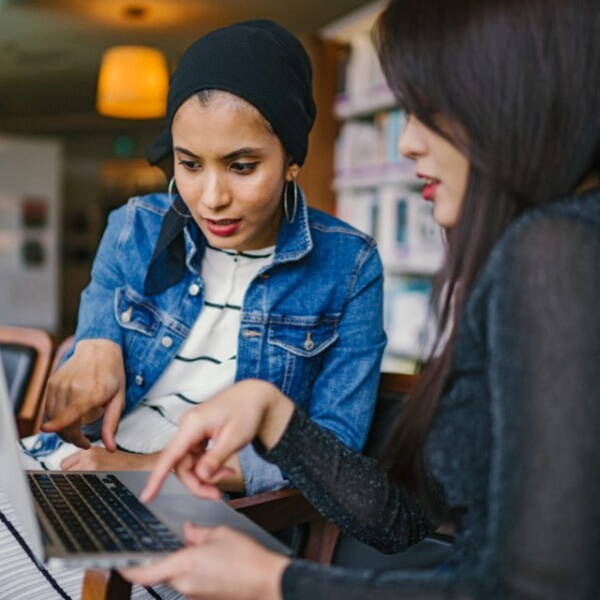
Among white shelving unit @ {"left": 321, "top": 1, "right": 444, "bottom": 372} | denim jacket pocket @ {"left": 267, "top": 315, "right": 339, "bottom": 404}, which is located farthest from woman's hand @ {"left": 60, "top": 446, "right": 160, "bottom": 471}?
white shelving unit @ {"left": 321, "top": 1, "right": 444, "bottom": 372}

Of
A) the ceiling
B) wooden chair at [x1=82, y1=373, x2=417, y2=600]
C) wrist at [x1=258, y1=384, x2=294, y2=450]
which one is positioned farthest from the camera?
the ceiling

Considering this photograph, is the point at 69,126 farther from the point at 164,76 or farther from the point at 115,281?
the point at 115,281

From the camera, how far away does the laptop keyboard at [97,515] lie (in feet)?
2.54

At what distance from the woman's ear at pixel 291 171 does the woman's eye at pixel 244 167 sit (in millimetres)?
95

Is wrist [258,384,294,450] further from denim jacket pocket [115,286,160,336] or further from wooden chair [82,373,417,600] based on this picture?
denim jacket pocket [115,286,160,336]

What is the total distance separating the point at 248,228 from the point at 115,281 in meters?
0.33

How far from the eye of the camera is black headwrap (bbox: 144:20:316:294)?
3.97ft

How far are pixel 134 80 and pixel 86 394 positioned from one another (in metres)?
4.40

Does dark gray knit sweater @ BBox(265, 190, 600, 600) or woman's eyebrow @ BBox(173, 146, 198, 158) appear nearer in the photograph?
dark gray knit sweater @ BBox(265, 190, 600, 600)

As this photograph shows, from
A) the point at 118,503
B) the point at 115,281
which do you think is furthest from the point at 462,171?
the point at 115,281

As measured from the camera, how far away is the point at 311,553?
1.31m

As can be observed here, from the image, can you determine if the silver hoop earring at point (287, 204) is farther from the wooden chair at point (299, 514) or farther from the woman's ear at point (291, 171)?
the wooden chair at point (299, 514)

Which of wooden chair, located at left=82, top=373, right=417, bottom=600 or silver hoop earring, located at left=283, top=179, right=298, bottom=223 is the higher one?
silver hoop earring, located at left=283, top=179, right=298, bottom=223

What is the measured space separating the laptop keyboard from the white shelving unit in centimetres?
269
